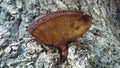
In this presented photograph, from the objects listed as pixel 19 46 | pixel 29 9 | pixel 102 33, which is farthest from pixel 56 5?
pixel 19 46

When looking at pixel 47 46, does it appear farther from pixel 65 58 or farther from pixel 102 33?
pixel 102 33

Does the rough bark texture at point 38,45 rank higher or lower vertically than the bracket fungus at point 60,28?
lower

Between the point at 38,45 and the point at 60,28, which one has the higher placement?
the point at 60,28

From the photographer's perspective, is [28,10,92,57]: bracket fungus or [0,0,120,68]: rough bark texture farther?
[0,0,120,68]: rough bark texture

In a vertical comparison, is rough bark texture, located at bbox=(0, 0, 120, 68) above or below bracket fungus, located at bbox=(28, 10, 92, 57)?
below

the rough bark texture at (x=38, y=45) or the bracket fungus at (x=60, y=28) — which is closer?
the bracket fungus at (x=60, y=28)
